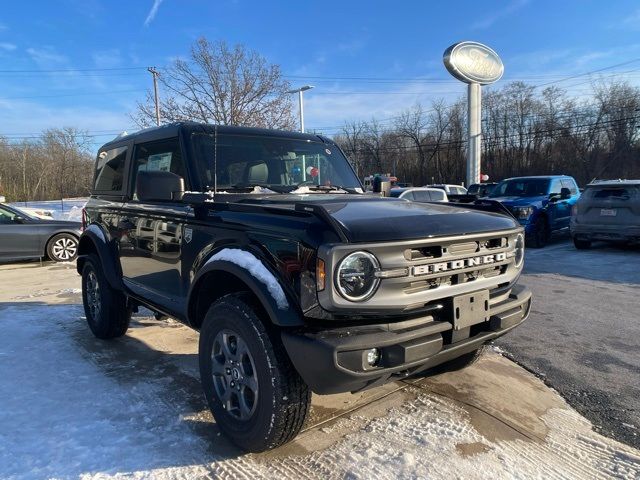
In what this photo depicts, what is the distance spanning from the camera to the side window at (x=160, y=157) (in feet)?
12.5

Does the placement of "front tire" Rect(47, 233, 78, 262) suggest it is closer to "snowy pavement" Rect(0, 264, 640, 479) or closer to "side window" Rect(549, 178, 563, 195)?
"snowy pavement" Rect(0, 264, 640, 479)

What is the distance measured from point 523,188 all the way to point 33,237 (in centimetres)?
1208

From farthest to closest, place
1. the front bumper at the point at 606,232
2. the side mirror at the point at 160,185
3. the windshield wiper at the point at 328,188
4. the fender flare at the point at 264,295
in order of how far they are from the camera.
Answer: the front bumper at the point at 606,232 → the windshield wiper at the point at 328,188 → the side mirror at the point at 160,185 → the fender flare at the point at 264,295

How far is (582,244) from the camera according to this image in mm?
11211

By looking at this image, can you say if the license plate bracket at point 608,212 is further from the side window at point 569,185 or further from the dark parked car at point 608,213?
the side window at point 569,185

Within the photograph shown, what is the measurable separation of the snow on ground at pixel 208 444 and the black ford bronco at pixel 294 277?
0.26 meters

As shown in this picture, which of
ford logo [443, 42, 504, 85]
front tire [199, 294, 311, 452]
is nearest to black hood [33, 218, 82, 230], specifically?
front tire [199, 294, 311, 452]

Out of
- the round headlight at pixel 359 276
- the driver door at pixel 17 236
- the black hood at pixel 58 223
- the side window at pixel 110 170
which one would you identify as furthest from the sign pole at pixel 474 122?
the round headlight at pixel 359 276

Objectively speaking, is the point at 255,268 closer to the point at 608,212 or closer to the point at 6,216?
the point at 608,212

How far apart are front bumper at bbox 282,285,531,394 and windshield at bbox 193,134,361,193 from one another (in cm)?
164

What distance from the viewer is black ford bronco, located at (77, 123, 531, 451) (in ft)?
7.84

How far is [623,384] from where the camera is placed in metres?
3.86

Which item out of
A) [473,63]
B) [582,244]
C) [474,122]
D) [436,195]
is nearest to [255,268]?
[582,244]

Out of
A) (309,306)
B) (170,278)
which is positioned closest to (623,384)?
(309,306)
